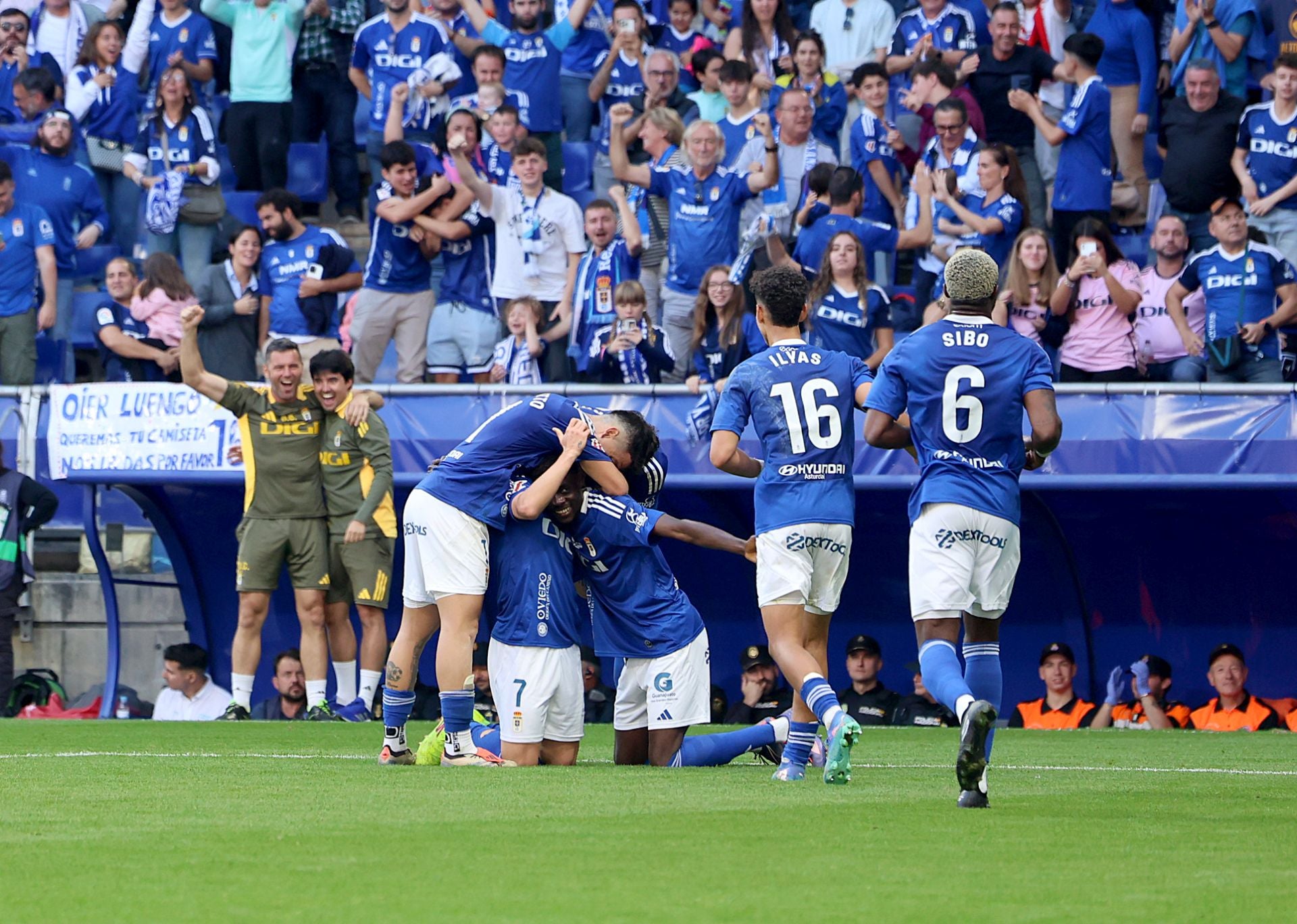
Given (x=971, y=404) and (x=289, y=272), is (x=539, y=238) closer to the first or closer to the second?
(x=289, y=272)

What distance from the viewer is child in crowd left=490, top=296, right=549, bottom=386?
14305 millimetres

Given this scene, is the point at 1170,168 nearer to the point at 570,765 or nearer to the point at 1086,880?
the point at 570,765

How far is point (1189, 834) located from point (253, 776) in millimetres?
3811

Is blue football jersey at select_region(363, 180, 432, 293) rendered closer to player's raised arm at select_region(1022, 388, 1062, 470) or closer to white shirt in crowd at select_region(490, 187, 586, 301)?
white shirt in crowd at select_region(490, 187, 586, 301)

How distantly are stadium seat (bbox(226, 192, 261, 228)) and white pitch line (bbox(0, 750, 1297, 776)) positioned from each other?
329 inches

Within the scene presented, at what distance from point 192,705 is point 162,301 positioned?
10.9 feet

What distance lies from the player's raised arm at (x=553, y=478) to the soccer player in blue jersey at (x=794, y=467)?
29.3 inches

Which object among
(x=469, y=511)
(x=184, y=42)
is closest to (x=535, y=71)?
(x=184, y=42)

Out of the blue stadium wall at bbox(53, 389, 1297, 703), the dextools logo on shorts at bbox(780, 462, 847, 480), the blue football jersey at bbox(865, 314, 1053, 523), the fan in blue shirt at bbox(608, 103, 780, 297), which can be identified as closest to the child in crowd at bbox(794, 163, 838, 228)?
the fan in blue shirt at bbox(608, 103, 780, 297)

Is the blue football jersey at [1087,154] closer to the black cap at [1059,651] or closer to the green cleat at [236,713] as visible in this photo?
the black cap at [1059,651]

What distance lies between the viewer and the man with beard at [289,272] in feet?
48.4

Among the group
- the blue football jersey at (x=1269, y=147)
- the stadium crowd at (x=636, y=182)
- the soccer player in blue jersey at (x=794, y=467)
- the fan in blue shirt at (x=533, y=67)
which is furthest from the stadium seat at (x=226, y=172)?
the soccer player in blue jersey at (x=794, y=467)

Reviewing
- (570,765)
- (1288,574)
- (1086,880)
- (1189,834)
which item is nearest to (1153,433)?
(1288,574)

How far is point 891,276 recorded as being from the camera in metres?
15.0
